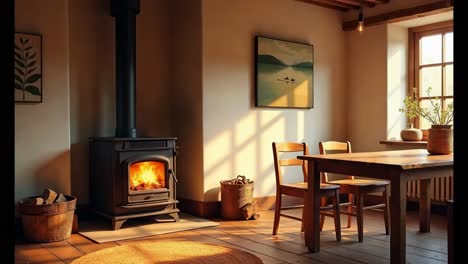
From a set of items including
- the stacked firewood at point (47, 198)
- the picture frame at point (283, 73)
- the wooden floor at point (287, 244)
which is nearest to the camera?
the wooden floor at point (287, 244)

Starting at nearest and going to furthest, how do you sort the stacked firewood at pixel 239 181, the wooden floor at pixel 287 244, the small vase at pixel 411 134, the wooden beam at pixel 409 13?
the wooden floor at pixel 287 244 < the stacked firewood at pixel 239 181 < the wooden beam at pixel 409 13 < the small vase at pixel 411 134

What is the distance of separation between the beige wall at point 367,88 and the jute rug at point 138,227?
95.2 inches

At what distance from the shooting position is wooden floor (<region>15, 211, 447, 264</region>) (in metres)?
3.09

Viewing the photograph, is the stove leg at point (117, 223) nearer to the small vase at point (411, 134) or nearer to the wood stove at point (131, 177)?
the wood stove at point (131, 177)

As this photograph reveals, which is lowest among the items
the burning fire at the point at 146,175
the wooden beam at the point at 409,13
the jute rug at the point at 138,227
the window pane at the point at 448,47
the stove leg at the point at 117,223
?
the jute rug at the point at 138,227

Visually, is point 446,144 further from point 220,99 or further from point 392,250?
point 220,99

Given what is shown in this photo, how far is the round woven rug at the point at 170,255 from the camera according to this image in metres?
2.72

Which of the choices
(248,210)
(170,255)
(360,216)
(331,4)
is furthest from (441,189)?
(170,255)

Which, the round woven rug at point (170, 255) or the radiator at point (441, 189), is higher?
the radiator at point (441, 189)

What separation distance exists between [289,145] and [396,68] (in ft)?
7.37

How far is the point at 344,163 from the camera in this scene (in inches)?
119

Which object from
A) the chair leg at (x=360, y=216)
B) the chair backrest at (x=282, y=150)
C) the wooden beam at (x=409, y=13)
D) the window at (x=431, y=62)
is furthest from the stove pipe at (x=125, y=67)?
the window at (x=431, y=62)

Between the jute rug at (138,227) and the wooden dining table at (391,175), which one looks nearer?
the wooden dining table at (391,175)
